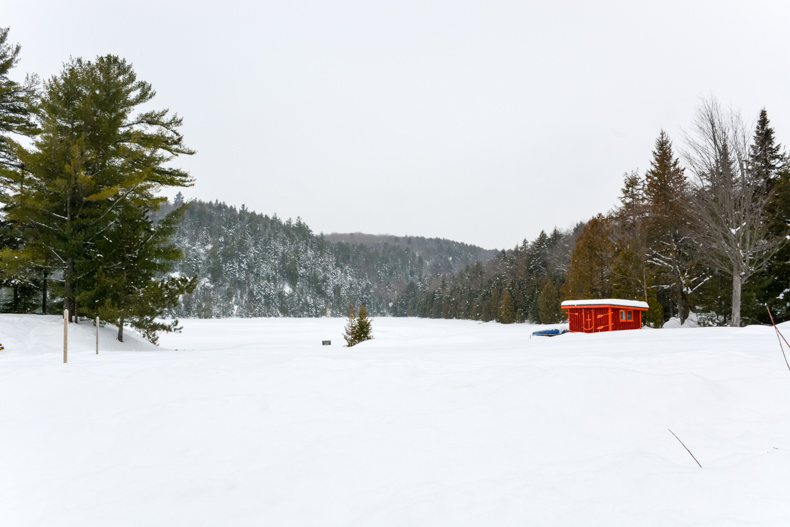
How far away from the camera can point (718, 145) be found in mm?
18219

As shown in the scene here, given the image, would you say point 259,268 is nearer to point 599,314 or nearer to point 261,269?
point 261,269

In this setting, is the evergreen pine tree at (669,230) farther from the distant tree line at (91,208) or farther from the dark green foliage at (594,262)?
the distant tree line at (91,208)

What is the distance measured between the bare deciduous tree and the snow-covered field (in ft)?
42.7

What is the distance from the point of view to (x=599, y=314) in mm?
17562

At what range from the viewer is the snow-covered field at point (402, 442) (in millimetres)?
3838

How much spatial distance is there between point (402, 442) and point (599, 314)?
49.4 feet

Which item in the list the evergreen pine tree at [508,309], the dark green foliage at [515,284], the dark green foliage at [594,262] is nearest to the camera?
the dark green foliage at [594,262]

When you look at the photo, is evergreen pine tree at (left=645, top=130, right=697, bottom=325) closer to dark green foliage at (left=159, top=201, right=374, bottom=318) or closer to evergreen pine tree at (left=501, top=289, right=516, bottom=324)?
evergreen pine tree at (left=501, top=289, right=516, bottom=324)

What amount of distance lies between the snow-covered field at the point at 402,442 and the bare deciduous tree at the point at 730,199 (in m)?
13.0

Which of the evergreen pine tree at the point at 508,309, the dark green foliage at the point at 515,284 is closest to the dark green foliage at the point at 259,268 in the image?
the dark green foliage at the point at 515,284

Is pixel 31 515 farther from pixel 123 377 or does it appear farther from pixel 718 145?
pixel 718 145

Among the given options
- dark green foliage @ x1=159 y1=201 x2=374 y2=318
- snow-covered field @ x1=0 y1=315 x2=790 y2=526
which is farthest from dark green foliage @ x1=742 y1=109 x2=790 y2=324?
dark green foliage @ x1=159 y1=201 x2=374 y2=318

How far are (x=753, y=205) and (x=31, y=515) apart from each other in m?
22.6

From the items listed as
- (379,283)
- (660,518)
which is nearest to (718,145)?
(660,518)
